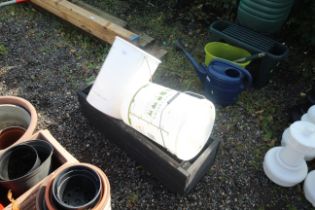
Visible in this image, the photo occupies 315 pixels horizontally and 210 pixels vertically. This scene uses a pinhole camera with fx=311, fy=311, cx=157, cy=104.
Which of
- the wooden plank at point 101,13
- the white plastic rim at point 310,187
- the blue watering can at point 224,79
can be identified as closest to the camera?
the white plastic rim at point 310,187

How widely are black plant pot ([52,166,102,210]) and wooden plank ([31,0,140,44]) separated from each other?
2.04m

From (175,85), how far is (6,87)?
1.81 meters

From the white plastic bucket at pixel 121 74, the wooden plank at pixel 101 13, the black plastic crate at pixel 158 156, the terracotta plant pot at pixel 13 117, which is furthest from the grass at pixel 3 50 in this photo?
the white plastic bucket at pixel 121 74

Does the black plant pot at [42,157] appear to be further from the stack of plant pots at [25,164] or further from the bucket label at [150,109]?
the bucket label at [150,109]

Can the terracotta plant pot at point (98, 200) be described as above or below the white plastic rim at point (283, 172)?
below

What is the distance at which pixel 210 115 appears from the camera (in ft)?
7.25

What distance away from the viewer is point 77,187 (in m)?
1.96

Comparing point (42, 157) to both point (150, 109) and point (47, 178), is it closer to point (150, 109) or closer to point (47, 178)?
point (47, 178)

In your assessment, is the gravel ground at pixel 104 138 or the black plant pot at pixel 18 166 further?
the gravel ground at pixel 104 138

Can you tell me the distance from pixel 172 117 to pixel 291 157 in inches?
44.4

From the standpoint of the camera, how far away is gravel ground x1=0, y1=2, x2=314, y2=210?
2.54 m

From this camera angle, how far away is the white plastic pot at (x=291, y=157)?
89.6 inches

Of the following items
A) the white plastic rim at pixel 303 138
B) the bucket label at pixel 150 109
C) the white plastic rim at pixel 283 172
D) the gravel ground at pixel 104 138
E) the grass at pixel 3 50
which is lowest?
the grass at pixel 3 50

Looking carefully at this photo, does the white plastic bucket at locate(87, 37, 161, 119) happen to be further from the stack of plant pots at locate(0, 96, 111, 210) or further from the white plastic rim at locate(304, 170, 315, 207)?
the white plastic rim at locate(304, 170, 315, 207)
